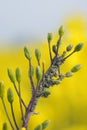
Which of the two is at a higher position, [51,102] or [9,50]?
[9,50]

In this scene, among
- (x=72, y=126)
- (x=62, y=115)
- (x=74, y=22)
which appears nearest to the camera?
(x=72, y=126)

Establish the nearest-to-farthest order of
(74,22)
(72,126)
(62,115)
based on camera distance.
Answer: (72,126) → (62,115) → (74,22)

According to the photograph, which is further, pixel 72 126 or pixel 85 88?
pixel 85 88

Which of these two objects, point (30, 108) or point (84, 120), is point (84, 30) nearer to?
point (84, 120)

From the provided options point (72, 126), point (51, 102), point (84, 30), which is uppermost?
point (84, 30)

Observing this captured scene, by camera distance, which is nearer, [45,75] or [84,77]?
[45,75]

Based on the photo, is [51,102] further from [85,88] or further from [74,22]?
[74,22]

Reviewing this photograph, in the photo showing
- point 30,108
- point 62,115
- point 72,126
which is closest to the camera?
point 30,108

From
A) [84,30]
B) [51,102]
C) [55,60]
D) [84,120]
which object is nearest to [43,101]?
[51,102]

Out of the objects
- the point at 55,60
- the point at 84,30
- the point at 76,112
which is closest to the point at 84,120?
the point at 76,112
